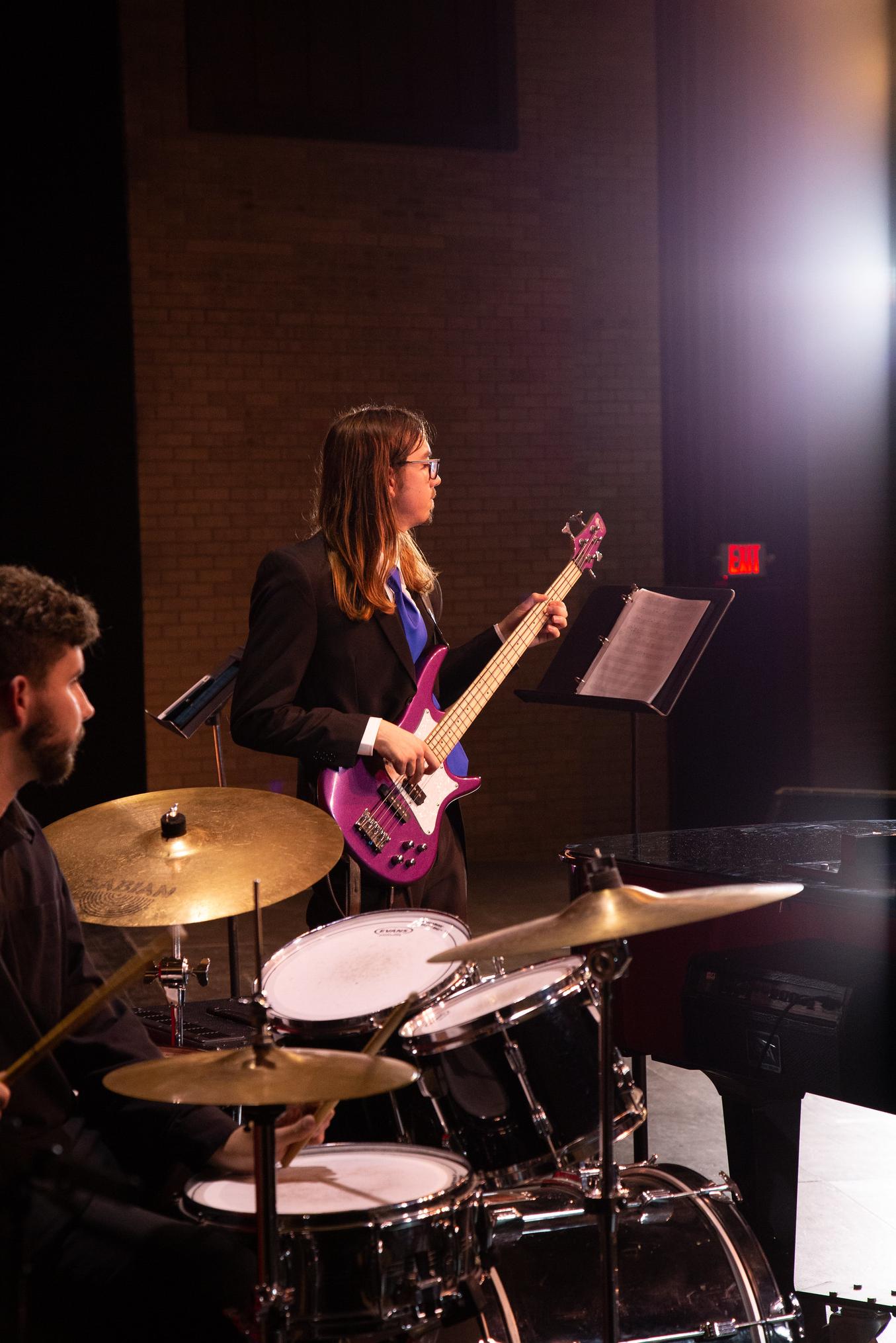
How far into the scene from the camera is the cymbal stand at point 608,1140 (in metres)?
1.95

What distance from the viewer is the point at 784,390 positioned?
26.8ft

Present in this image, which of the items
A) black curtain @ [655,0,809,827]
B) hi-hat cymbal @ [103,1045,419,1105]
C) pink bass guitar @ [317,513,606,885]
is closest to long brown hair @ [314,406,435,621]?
pink bass guitar @ [317,513,606,885]

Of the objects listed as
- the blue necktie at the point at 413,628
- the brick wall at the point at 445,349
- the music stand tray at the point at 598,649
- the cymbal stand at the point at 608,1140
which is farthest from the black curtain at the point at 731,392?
the cymbal stand at the point at 608,1140

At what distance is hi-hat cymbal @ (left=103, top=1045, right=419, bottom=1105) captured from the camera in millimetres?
1570

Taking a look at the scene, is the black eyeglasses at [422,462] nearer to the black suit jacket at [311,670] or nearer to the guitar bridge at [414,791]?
the black suit jacket at [311,670]

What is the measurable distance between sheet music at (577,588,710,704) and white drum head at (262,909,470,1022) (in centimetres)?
93

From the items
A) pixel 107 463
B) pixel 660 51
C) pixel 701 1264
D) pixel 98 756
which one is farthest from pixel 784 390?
pixel 701 1264

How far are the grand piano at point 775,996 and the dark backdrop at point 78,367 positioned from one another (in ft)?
15.1

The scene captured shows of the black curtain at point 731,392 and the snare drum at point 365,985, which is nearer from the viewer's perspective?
the snare drum at point 365,985

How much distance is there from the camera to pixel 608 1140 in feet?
6.53

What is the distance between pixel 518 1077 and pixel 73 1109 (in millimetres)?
681

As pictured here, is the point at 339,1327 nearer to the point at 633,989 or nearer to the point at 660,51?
the point at 633,989

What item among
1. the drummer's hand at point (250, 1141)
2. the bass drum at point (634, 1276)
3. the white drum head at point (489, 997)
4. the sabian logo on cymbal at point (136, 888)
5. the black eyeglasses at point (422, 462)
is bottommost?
the bass drum at point (634, 1276)

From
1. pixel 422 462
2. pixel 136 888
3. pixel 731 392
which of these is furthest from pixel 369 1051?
pixel 731 392
